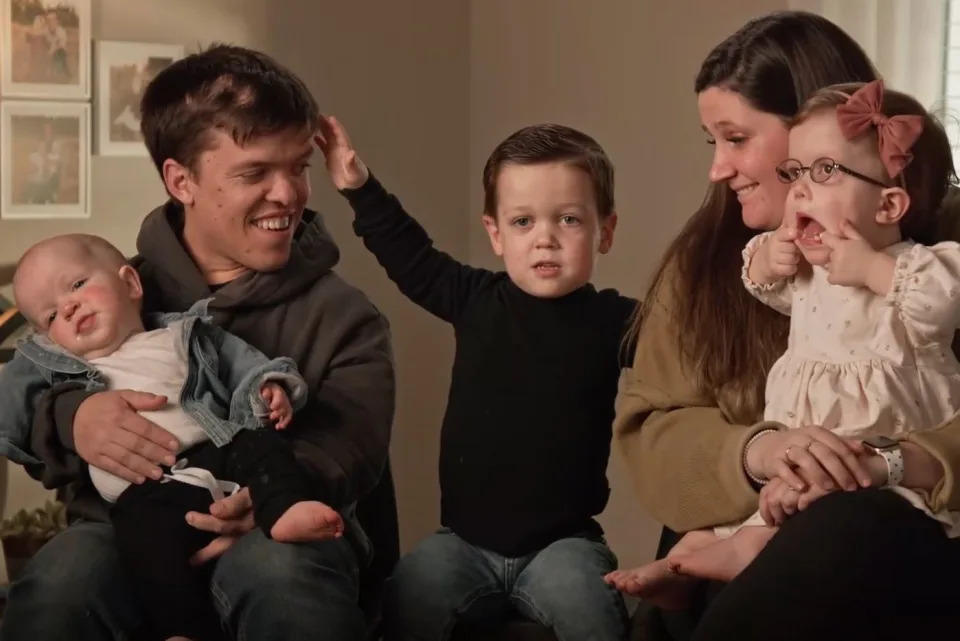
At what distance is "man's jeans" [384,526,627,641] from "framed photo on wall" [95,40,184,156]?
1.85 m

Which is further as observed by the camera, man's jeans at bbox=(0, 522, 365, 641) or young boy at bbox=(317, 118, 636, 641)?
young boy at bbox=(317, 118, 636, 641)

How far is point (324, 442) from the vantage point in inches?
82.0

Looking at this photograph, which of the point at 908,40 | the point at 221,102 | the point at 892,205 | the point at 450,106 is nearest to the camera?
the point at 892,205

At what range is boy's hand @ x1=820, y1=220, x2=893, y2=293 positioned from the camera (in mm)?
1755

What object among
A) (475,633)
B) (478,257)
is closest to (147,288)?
(475,633)

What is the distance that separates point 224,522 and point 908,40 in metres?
1.78

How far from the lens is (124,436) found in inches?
75.3

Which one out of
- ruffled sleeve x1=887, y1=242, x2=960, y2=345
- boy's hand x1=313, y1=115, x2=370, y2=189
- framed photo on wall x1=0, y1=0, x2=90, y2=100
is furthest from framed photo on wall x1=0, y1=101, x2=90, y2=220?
ruffled sleeve x1=887, y1=242, x2=960, y2=345

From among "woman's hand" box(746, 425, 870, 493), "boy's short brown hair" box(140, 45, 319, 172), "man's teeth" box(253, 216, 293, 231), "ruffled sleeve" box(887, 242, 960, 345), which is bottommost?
"woman's hand" box(746, 425, 870, 493)

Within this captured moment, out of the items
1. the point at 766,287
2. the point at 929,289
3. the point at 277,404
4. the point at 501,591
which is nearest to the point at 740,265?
the point at 766,287

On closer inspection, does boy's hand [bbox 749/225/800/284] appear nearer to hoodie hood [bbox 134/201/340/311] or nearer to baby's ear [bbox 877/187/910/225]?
baby's ear [bbox 877/187/910/225]

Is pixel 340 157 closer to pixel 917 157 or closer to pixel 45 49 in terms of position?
pixel 917 157

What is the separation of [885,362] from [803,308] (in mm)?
155

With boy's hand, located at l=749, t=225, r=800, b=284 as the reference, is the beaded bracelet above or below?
below
